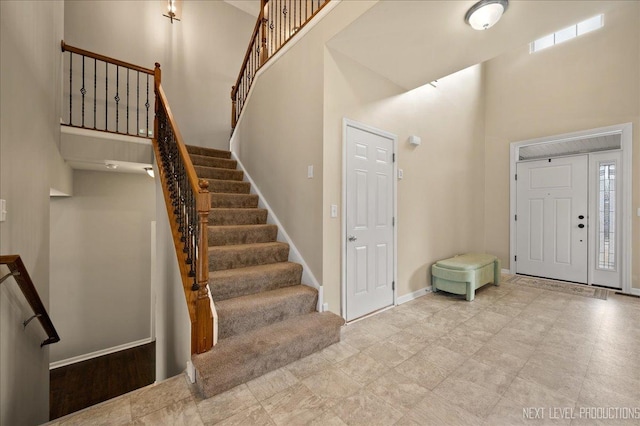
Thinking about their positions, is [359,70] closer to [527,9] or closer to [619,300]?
[527,9]

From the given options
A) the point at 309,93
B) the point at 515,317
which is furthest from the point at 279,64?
the point at 515,317

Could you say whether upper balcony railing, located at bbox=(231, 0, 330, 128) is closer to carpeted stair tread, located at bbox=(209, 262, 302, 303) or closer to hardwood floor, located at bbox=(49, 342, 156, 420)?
carpeted stair tread, located at bbox=(209, 262, 302, 303)

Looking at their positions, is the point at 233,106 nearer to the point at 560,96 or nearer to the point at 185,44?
the point at 185,44

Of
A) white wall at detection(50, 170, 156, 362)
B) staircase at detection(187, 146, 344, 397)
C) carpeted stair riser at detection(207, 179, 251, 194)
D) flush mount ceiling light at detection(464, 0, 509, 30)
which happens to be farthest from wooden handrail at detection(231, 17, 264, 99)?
flush mount ceiling light at detection(464, 0, 509, 30)

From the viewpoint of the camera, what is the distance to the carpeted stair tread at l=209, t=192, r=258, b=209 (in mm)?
3509

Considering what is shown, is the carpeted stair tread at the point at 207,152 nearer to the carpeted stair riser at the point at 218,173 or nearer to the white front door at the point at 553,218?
the carpeted stair riser at the point at 218,173

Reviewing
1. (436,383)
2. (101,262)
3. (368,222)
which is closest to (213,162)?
(101,262)

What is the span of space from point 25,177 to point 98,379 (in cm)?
327

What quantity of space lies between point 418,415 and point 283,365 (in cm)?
103

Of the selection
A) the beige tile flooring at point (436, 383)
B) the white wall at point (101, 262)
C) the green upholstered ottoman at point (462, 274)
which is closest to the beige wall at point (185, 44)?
the white wall at point (101, 262)

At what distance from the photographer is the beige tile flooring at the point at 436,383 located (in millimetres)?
1661

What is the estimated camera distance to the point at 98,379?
13.0 ft

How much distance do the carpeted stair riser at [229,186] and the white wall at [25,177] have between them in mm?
1647

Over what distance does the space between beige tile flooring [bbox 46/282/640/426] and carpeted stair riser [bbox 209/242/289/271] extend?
103 cm
